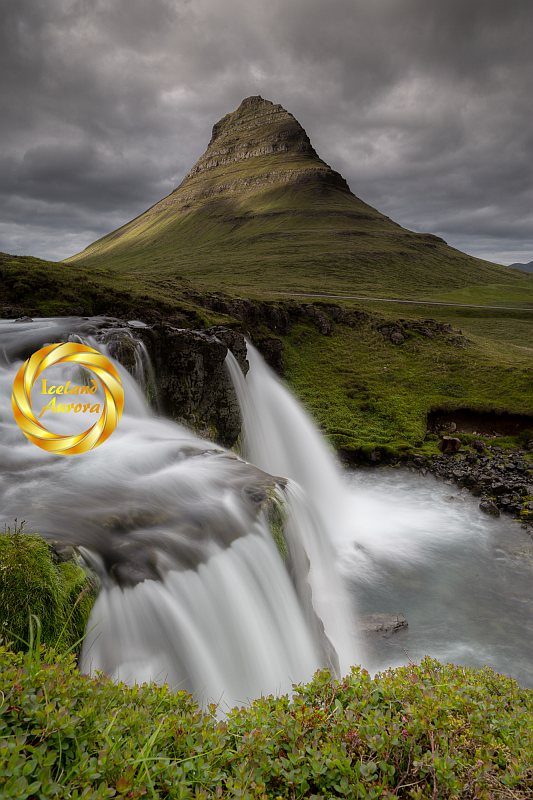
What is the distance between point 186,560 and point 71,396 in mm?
10767

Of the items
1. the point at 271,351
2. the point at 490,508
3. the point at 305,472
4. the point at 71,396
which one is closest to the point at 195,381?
the point at 71,396

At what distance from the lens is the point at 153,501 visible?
1172 centimetres

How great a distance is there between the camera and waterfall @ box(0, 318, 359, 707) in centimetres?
810

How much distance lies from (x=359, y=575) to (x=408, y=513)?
7.05 metres

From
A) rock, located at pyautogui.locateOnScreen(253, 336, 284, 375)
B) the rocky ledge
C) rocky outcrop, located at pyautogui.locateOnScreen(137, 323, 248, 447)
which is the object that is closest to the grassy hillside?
rock, located at pyautogui.locateOnScreen(253, 336, 284, 375)

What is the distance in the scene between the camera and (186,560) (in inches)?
379

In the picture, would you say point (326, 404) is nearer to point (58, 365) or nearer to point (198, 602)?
point (58, 365)

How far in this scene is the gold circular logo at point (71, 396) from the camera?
47.3 feet

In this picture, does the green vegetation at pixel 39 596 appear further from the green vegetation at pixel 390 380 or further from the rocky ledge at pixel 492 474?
the green vegetation at pixel 390 380

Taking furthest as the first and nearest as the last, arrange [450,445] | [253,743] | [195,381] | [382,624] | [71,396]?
[450,445] < [195,381] < [71,396] < [382,624] < [253,743]

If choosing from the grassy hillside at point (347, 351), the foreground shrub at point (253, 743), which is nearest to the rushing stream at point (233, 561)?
the foreground shrub at point (253, 743)

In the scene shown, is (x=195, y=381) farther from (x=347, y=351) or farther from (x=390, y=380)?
(x=347, y=351)

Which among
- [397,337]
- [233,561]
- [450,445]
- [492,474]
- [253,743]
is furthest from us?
[397,337]

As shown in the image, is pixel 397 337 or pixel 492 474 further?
pixel 397 337
